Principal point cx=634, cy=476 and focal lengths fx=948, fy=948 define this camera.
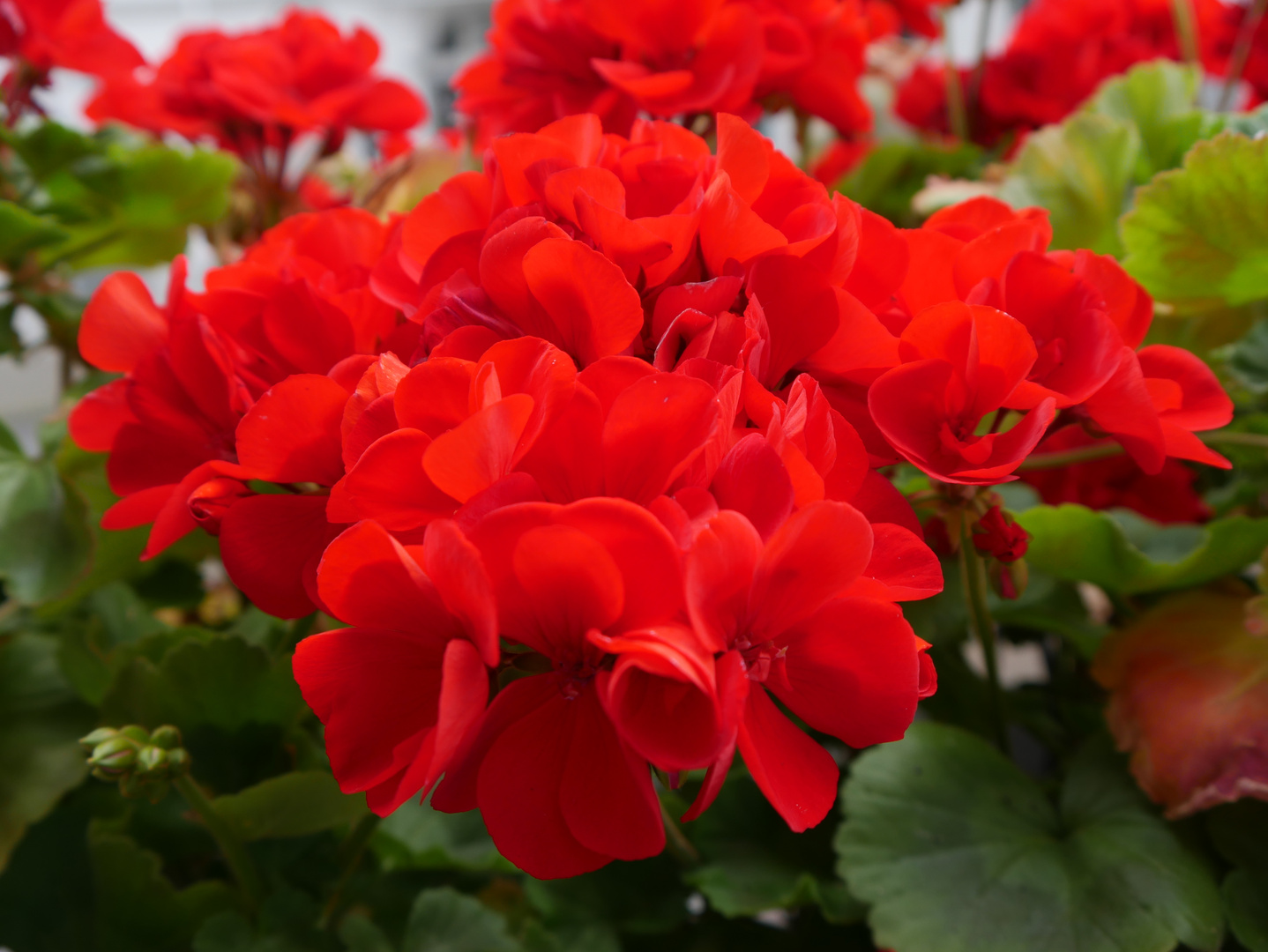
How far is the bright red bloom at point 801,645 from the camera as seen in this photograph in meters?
0.18

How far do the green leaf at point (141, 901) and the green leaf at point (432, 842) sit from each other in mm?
71

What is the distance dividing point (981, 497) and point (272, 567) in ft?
0.64

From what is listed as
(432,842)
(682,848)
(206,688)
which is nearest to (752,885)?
(682,848)

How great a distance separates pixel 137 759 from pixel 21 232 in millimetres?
334

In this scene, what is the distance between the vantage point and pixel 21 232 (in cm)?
49

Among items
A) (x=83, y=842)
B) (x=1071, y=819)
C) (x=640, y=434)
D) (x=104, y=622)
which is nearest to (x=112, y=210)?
(x=104, y=622)

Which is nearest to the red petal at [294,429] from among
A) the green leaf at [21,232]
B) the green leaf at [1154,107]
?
the green leaf at [21,232]

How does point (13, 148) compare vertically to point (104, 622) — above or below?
above

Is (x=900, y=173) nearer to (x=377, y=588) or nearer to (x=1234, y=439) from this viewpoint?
(x=1234, y=439)

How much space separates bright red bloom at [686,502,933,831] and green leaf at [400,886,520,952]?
24 cm

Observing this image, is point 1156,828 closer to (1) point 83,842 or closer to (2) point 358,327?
(2) point 358,327

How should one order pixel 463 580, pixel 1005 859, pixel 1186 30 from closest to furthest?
pixel 463 580 → pixel 1005 859 → pixel 1186 30

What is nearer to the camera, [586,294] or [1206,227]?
[586,294]

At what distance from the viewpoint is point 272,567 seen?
24 cm
